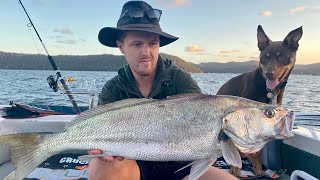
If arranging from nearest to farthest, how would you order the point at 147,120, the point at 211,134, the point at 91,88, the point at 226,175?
the point at 211,134
the point at 147,120
the point at 226,175
the point at 91,88

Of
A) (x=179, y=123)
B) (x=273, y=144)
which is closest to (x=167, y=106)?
(x=179, y=123)

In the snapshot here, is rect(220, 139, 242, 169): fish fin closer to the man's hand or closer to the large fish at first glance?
the large fish

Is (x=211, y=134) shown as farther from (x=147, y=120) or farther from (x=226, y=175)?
(x=226, y=175)

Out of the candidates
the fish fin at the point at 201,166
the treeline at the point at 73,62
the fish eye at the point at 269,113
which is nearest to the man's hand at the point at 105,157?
the fish fin at the point at 201,166

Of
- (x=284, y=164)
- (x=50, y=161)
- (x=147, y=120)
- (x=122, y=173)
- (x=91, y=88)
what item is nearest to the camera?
(x=147, y=120)

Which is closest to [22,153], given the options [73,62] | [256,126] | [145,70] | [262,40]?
[145,70]

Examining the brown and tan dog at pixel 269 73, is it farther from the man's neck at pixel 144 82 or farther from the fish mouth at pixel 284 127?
the fish mouth at pixel 284 127

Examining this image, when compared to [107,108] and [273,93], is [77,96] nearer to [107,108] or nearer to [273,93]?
[273,93]

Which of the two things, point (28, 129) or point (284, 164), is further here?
point (28, 129)
